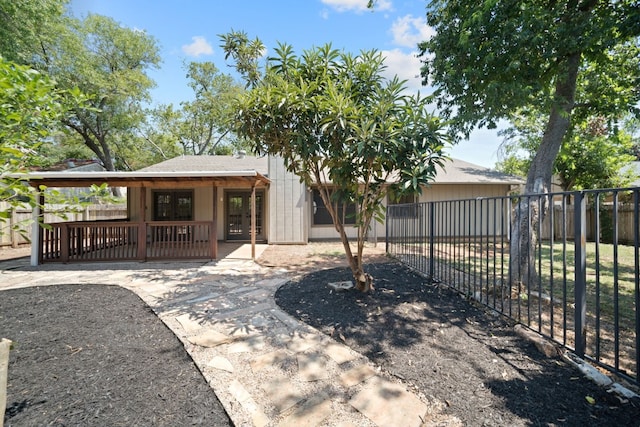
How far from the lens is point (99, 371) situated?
2.52 metres

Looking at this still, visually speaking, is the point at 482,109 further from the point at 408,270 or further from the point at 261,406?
the point at 261,406

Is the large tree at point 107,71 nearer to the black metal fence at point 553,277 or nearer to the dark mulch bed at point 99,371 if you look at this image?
the dark mulch bed at point 99,371

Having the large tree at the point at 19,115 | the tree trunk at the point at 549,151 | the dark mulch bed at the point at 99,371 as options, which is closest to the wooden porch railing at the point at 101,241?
the dark mulch bed at the point at 99,371

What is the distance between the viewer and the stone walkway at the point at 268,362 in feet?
6.63

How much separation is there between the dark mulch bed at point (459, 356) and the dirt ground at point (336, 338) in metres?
0.01

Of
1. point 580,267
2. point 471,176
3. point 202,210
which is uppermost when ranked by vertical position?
point 471,176

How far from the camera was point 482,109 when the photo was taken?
5.83m

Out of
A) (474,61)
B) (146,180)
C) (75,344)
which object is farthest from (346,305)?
(146,180)

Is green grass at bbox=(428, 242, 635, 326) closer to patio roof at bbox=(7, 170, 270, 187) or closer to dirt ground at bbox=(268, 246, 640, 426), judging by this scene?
dirt ground at bbox=(268, 246, 640, 426)

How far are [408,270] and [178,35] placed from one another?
1114 cm

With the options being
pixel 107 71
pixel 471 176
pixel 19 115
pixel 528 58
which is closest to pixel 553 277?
pixel 528 58

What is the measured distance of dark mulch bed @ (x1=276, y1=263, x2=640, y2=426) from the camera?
199 cm

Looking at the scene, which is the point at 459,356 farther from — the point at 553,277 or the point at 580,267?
the point at 553,277

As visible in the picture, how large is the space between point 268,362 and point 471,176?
11.6m
